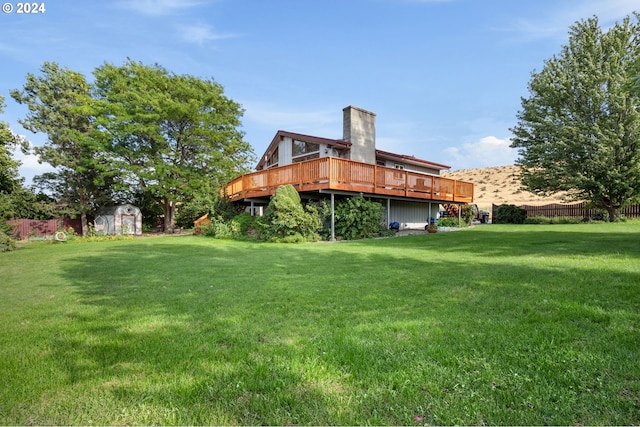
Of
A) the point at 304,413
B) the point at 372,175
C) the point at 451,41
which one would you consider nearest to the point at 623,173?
the point at 451,41

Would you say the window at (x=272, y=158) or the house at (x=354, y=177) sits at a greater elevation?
the window at (x=272, y=158)

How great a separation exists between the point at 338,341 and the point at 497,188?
51.4 m

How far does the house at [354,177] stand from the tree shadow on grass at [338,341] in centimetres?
837

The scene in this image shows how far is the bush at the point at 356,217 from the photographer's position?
13.6m

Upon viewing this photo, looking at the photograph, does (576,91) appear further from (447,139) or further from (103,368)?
(103,368)

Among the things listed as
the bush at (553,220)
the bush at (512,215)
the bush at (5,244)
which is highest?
the bush at (512,215)

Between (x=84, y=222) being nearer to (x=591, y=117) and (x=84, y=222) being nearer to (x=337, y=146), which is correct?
(x=337, y=146)

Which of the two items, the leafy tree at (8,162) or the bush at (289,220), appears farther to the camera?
the leafy tree at (8,162)

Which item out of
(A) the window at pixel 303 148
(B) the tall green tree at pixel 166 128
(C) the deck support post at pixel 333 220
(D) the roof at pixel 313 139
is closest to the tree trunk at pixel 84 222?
(B) the tall green tree at pixel 166 128

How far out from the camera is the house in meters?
13.5

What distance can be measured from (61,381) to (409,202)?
1794 centimetres

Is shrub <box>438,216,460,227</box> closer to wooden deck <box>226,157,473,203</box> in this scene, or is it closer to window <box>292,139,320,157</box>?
wooden deck <box>226,157,473,203</box>

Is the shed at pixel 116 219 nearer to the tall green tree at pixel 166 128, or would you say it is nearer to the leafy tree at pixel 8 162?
the tall green tree at pixel 166 128

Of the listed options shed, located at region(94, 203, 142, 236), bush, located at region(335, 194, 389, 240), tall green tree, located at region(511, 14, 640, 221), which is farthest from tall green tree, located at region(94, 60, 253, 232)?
tall green tree, located at region(511, 14, 640, 221)
